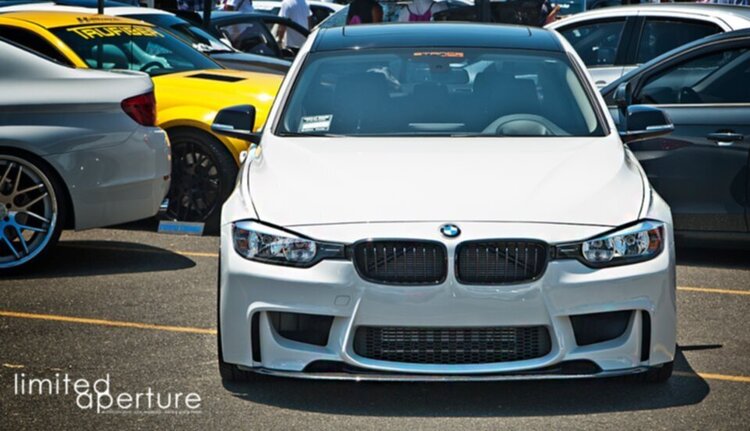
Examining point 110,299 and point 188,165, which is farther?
point 188,165

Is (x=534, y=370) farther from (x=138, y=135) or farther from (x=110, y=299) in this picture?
(x=138, y=135)

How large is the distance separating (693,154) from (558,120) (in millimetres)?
2464

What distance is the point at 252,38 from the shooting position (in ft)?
61.3

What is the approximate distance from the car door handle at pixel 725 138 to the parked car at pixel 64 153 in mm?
3495

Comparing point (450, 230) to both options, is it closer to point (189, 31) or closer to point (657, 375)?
point (657, 375)

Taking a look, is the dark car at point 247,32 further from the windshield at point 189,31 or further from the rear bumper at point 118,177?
the rear bumper at point 118,177

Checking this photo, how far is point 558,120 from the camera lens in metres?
7.18

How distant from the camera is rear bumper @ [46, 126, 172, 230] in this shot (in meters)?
8.95

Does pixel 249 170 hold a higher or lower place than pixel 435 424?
higher

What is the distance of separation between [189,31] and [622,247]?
9553mm


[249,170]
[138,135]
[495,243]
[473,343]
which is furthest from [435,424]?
[138,135]

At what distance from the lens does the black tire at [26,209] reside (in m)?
8.86

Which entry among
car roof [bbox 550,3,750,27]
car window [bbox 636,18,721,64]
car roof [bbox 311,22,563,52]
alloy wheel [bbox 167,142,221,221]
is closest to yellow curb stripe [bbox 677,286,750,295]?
car roof [bbox 311,22,563,52]

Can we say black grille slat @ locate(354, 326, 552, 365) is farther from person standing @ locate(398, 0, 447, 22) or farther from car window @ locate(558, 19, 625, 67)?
person standing @ locate(398, 0, 447, 22)
